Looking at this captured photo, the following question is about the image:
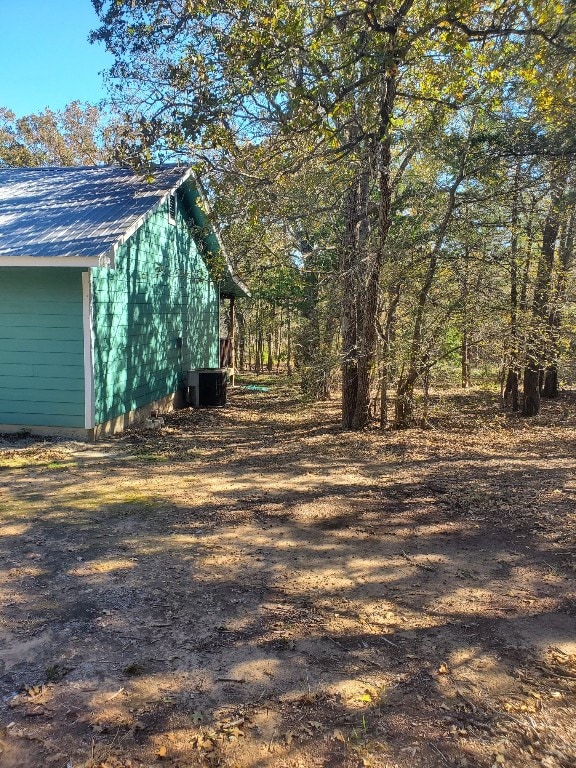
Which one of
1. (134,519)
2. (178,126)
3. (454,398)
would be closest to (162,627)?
(134,519)

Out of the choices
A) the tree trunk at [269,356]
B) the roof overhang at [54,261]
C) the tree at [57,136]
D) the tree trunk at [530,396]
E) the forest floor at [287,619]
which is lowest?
the forest floor at [287,619]

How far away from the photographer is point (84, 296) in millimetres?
8203

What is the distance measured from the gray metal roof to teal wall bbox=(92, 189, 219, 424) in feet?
1.96

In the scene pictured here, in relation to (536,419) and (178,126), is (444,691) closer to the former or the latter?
(178,126)

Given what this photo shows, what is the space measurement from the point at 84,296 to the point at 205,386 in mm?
4832

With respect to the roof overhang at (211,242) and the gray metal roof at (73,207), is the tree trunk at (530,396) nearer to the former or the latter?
the roof overhang at (211,242)

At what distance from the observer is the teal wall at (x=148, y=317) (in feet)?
29.0

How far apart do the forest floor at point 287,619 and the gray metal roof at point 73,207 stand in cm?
306

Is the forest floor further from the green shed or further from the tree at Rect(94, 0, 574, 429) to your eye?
the tree at Rect(94, 0, 574, 429)

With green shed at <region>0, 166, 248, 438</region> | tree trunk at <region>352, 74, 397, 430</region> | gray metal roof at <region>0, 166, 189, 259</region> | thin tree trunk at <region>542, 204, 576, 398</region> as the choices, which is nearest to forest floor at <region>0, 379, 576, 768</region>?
green shed at <region>0, 166, 248, 438</region>

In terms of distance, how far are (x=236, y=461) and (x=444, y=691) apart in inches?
214

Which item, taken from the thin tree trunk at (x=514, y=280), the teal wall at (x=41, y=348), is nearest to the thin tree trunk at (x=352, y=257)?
the thin tree trunk at (x=514, y=280)

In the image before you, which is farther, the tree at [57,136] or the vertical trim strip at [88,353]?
the tree at [57,136]

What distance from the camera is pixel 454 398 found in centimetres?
1392
